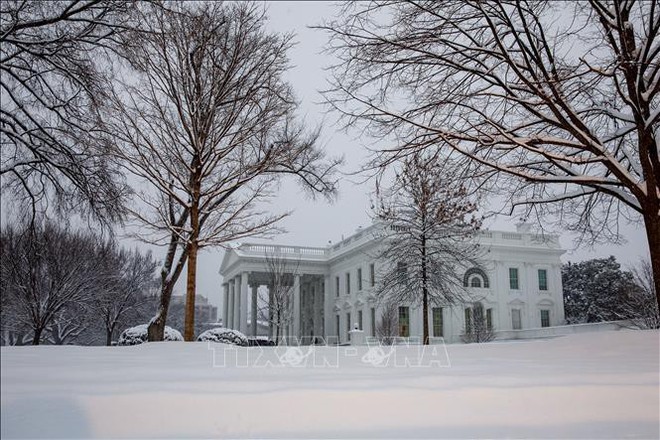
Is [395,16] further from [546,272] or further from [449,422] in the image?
[546,272]

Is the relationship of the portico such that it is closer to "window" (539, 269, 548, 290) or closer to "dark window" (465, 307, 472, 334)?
"dark window" (465, 307, 472, 334)

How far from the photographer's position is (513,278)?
3809cm

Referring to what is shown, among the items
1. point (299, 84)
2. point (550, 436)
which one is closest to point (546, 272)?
point (299, 84)

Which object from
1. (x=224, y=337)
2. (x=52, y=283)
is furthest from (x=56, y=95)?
(x=52, y=283)

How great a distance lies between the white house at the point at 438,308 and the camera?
34.0 metres

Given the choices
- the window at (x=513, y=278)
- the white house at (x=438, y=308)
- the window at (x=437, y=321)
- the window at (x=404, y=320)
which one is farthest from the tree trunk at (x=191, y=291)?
the window at (x=513, y=278)

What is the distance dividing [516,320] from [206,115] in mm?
32795

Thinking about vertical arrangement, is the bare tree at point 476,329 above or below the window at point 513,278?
below

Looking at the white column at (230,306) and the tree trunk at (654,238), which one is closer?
the tree trunk at (654,238)

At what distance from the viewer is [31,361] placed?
3238mm

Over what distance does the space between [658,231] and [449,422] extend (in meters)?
5.95

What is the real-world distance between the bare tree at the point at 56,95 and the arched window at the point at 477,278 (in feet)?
103

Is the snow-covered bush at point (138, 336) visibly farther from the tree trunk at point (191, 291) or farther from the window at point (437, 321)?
the window at point (437, 321)

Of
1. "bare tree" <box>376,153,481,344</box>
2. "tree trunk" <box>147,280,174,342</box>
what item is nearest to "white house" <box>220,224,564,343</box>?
"bare tree" <box>376,153,481,344</box>
